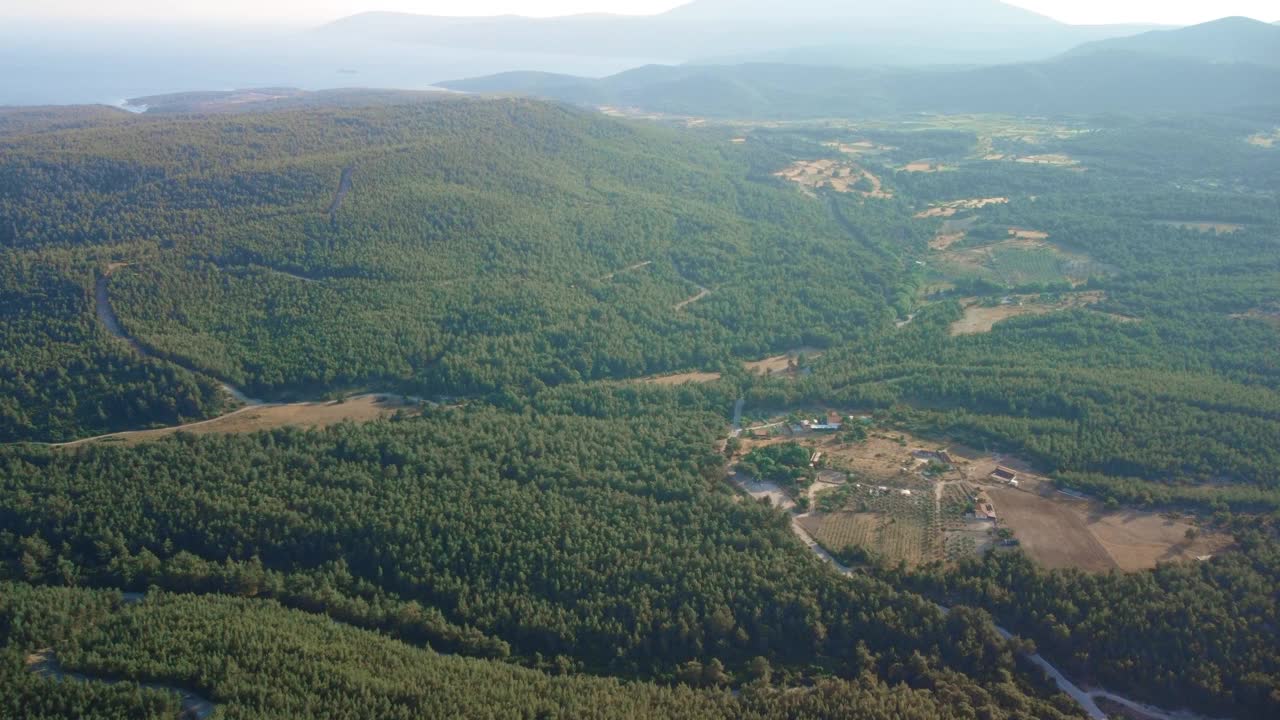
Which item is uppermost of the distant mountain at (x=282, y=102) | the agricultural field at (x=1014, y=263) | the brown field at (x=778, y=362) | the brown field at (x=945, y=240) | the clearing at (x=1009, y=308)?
the distant mountain at (x=282, y=102)

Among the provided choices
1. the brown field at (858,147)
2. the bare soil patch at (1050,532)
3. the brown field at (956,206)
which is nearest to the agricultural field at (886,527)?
the bare soil patch at (1050,532)

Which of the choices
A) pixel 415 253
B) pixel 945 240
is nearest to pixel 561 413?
pixel 415 253

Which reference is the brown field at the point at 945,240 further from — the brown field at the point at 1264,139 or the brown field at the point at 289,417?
the brown field at the point at 1264,139

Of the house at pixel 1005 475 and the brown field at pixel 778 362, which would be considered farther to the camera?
the brown field at pixel 778 362

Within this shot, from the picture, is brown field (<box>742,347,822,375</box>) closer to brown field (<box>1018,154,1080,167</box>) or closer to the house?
the house

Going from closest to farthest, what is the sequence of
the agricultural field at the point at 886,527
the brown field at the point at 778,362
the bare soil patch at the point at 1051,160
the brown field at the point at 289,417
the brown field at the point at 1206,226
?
the agricultural field at the point at 886,527, the brown field at the point at 289,417, the brown field at the point at 778,362, the brown field at the point at 1206,226, the bare soil patch at the point at 1051,160
